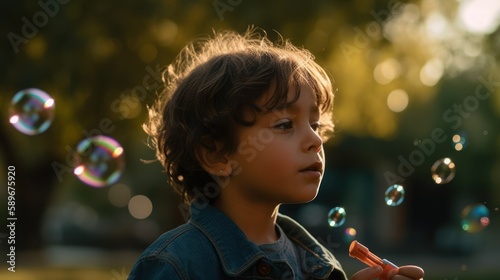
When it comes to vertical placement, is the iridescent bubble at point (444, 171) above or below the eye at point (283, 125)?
below

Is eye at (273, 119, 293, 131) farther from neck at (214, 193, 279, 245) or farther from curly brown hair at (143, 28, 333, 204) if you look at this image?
neck at (214, 193, 279, 245)

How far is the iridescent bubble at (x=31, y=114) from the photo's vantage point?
527 centimetres

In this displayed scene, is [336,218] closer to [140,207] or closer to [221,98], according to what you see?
[221,98]

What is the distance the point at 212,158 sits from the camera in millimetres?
2971

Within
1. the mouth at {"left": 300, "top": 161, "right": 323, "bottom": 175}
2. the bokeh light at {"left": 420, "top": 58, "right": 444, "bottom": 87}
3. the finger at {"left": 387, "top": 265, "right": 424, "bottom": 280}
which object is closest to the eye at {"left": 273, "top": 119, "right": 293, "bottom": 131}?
the mouth at {"left": 300, "top": 161, "right": 323, "bottom": 175}

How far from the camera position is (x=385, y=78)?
13477 millimetres

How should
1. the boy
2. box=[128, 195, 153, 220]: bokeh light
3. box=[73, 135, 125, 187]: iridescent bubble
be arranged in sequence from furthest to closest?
1. box=[128, 195, 153, 220]: bokeh light
2. box=[73, 135, 125, 187]: iridescent bubble
3. the boy

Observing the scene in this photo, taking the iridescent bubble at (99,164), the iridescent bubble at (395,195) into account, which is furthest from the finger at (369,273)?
the iridescent bubble at (99,164)

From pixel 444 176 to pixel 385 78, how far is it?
9.46 metres

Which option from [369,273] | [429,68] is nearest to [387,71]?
[429,68]

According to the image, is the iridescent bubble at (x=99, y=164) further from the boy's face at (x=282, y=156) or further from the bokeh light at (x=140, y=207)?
the bokeh light at (x=140, y=207)

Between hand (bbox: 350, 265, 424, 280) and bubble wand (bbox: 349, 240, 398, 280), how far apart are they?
0.08 ft

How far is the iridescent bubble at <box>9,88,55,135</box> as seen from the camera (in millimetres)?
5266

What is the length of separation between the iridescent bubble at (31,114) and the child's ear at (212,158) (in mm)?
2479
